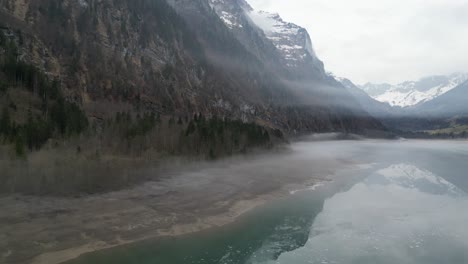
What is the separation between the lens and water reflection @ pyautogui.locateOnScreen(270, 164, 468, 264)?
85.3 feet

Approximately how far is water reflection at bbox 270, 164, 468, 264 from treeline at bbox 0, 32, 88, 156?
152 feet

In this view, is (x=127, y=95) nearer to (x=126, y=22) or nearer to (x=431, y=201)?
(x=126, y=22)

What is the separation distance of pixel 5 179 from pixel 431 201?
5037cm

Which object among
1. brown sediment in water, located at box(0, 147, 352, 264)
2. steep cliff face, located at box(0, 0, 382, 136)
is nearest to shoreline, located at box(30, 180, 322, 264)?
brown sediment in water, located at box(0, 147, 352, 264)

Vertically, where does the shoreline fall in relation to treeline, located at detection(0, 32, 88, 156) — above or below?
below

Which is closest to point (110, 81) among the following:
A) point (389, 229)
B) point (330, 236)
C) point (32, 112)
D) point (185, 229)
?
point (32, 112)

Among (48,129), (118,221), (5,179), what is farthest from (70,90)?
(118,221)

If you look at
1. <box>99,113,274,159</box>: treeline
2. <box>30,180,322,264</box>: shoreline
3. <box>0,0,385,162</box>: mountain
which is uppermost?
<box>0,0,385,162</box>: mountain

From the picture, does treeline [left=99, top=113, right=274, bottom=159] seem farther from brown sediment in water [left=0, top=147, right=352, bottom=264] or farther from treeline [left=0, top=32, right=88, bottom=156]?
brown sediment in water [left=0, top=147, right=352, bottom=264]

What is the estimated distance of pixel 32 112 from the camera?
80.4 metres

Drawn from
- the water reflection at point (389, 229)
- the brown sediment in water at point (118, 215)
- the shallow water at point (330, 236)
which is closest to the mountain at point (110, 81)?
the brown sediment in water at point (118, 215)

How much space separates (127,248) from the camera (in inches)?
1064

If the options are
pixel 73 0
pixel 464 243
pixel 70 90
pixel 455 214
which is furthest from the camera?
pixel 73 0

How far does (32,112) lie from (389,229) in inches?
2948
